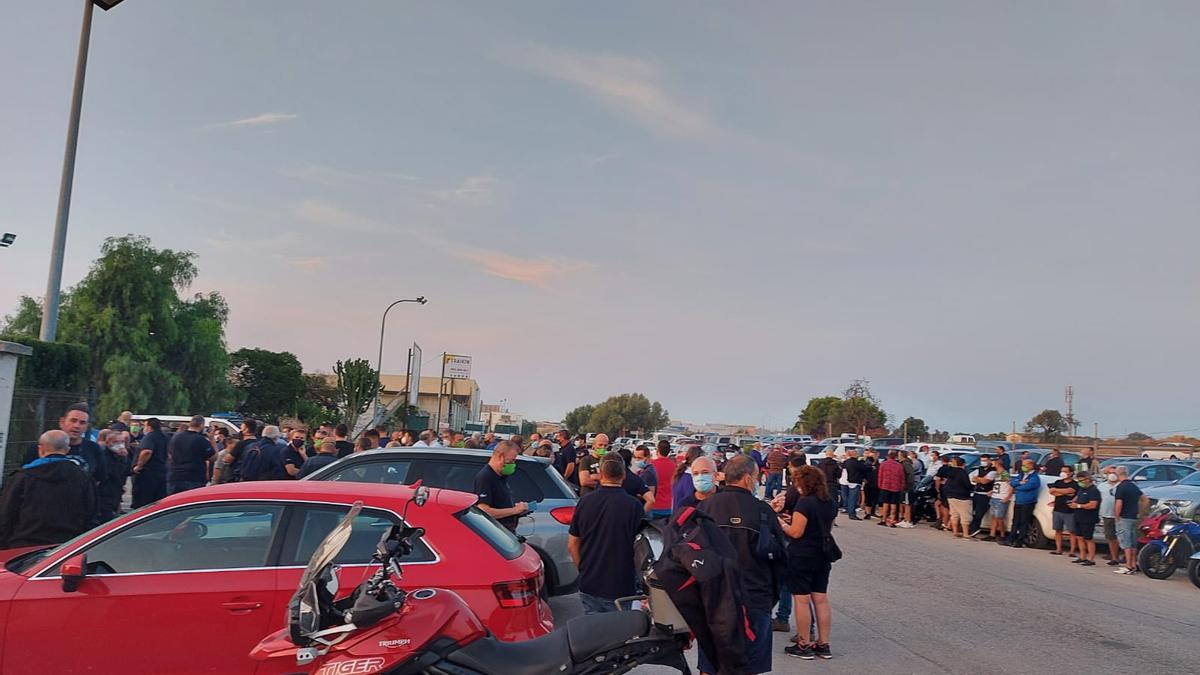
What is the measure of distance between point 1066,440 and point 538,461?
6617 cm

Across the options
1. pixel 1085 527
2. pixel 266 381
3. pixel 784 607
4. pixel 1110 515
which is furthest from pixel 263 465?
pixel 266 381

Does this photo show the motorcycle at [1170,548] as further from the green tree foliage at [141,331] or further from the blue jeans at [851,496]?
the green tree foliage at [141,331]

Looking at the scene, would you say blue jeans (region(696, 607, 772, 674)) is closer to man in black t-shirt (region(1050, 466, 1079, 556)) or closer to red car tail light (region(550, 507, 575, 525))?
red car tail light (region(550, 507, 575, 525))

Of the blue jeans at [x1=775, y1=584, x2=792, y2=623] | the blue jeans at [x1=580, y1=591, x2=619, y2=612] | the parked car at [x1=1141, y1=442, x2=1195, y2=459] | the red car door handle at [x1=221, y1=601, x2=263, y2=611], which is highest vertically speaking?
the parked car at [x1=1141, y1=442, x2=1195, y2=459]

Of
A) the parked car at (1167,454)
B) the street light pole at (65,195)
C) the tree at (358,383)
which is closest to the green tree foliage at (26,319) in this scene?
the tree at (358,383)

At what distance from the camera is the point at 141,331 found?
46.6 meters

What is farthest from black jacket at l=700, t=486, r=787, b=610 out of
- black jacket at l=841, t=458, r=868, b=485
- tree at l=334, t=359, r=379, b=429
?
tree at l=334, t=359, r=379, b=429

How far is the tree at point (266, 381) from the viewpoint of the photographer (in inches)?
3184

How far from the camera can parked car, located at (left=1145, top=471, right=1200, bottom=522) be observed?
1495 centimetres

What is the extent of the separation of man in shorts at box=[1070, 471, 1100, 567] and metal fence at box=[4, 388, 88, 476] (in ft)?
58.0

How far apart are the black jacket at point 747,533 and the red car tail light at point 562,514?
315cm

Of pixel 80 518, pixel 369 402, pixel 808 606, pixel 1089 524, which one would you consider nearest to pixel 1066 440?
pixel 369 402

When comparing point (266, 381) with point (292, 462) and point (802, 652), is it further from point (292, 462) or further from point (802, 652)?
point (802, 652)

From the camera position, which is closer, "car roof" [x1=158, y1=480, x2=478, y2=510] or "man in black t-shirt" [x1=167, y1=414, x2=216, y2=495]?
"car roof" [x1=158, y1=480, x2=478, y2=510]
